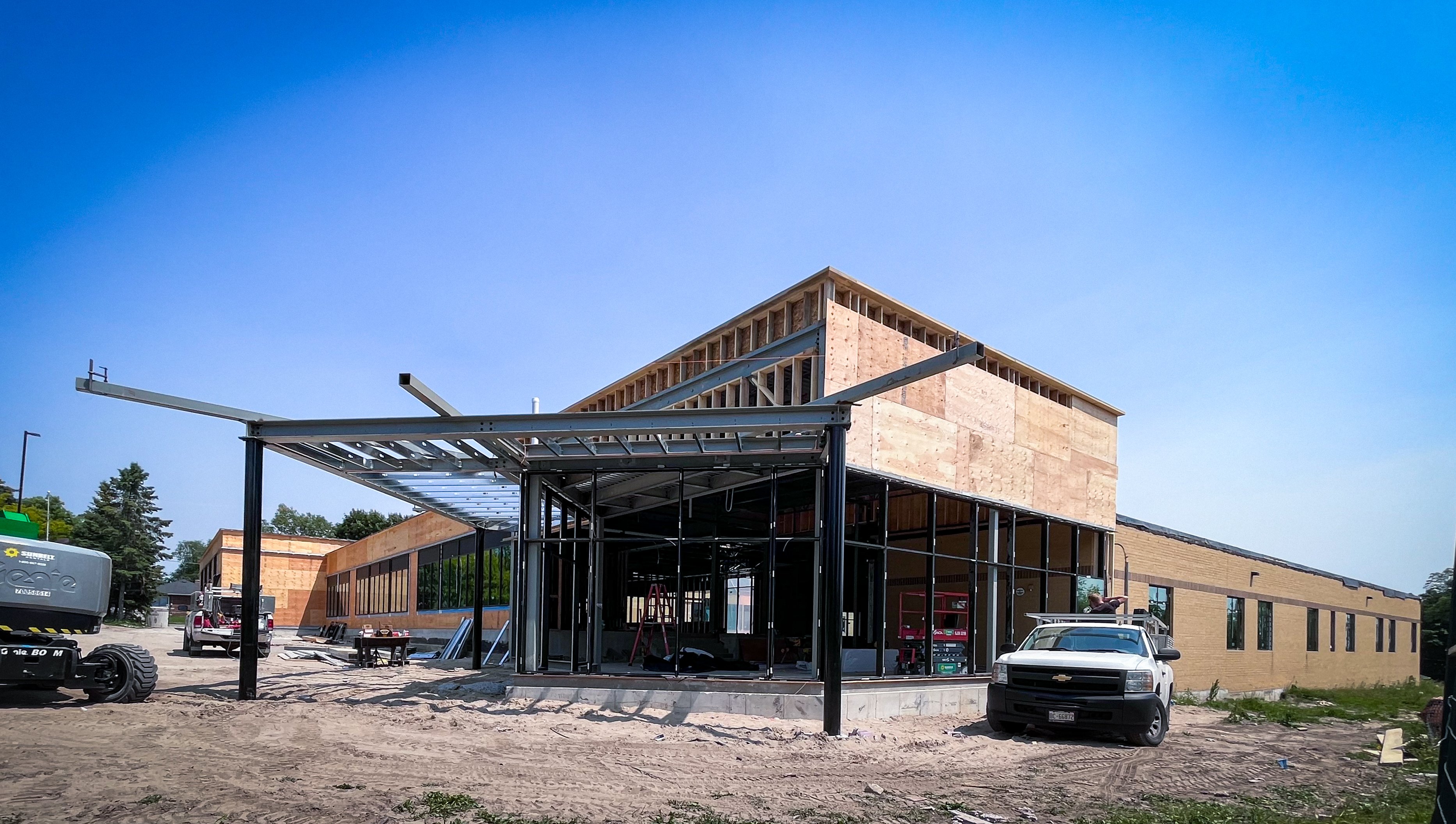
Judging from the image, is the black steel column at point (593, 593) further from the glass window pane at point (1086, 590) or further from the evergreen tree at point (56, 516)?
the evergreen tree at point (56, 516)

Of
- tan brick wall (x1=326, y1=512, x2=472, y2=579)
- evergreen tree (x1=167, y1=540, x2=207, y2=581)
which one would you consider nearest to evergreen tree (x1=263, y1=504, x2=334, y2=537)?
evergreen tree (x1=167, y1=540, x2=207, y2=581)

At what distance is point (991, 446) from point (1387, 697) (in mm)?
20671

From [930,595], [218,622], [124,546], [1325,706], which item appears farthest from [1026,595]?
[124,546]

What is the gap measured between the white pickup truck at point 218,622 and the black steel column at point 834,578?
19.1 metres

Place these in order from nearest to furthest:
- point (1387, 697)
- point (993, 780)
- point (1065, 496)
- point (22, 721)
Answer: point (993, 780) < point (22, 721) < point (1065, 496) < point (1387, 697)

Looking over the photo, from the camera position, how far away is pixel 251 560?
48.3 feet

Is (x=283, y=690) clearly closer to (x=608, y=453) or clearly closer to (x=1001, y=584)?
(x=608, y=453)

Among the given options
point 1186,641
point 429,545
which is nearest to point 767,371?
point 1186,641

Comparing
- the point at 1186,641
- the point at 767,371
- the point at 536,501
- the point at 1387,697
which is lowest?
the point at 1387,697

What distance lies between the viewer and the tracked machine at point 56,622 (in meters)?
13.1

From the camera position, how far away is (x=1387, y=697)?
30.5 metres

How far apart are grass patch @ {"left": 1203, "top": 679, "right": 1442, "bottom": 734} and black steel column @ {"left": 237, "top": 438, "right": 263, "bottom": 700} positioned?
17.1m

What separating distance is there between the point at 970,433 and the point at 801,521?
9826mm

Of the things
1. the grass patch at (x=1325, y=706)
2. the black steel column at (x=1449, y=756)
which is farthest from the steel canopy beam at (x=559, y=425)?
the grass patch at (x=1325, y=706)
